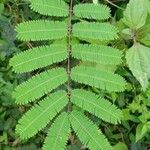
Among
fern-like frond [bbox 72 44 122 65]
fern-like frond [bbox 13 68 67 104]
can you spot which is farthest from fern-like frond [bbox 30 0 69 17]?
fern-like frond [bbox 13 68 67 104]

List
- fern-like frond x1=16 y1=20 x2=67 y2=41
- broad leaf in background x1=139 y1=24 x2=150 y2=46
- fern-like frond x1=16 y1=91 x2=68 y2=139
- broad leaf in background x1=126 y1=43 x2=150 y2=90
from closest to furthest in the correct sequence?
1. fern-like frond x1=16 y1=91 x2=68 y2=139
2. fern-like frond x1=16 y1=20 x2=67 y2=41
3. broad leaf in background x1=126 y1=43 x2=150 y2=90
4. broad leaf in background x1=139 y1=24 x2=150 y2=46

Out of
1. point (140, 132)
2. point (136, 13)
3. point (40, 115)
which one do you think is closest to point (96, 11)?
point (136, 13)

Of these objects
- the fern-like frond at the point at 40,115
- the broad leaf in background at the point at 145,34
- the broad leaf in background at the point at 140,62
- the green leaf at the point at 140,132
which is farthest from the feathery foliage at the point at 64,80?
the green leaf at the point at 140,132

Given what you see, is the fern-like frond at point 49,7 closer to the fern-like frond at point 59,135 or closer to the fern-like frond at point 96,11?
the fern-like frond at point 96,11

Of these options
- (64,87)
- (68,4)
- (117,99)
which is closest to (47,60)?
(64,87)

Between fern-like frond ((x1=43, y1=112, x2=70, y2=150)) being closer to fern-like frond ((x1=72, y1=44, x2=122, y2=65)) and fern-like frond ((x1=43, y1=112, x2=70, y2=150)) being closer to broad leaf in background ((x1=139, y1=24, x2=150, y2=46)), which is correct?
fern-like frond ((x1=72, y1=44, x2=122, y2=65))

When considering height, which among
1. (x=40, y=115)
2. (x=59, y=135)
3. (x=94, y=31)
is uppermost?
(x=94, y=31)

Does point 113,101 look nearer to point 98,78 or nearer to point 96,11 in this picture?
point 98,78
